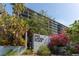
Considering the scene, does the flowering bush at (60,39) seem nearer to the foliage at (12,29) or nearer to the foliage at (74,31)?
the foliage at (74,31)

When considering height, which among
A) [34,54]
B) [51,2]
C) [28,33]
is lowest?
Answer: [34,54]

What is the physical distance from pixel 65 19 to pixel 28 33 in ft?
1.72

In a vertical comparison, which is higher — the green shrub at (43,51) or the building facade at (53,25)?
the building facade at (53,25)

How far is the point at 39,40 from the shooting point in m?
3.38

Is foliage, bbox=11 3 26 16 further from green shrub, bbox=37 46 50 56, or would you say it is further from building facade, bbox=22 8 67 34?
green shrub, bbox=37 46 50 56

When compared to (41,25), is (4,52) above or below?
below

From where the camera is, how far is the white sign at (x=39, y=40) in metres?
3.36

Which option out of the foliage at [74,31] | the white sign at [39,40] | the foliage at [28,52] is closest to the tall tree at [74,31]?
the foliage at [74,31]

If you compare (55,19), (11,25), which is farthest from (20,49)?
(55,19)

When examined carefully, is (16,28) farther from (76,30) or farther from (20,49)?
(76,30)

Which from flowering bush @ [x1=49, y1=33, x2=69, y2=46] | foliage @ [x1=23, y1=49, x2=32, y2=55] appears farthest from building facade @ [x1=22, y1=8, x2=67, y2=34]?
foliage @ [x1=23, y1=49, x2=32, y2=55]

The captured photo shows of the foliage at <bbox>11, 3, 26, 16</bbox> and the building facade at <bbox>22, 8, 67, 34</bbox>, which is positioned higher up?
the foliage at <bbox>11, 3, 26, 16</bbox>

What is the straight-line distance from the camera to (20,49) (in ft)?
11.0

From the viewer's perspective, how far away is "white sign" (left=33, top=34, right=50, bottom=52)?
11.0 ft
